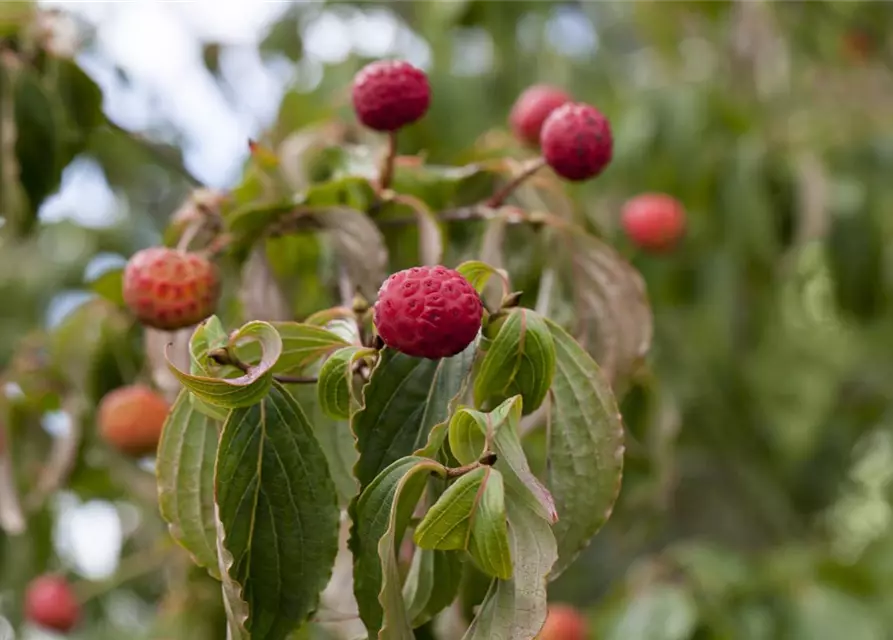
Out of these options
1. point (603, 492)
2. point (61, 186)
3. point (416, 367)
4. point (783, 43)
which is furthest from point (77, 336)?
point (783, 43)

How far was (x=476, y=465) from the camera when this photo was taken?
79 centimetres

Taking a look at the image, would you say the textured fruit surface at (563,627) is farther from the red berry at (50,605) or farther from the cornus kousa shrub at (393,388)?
the red berry at (50,605)

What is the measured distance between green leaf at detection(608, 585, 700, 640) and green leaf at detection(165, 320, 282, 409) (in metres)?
1.29

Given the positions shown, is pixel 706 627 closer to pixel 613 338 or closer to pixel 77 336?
pixel 613 338

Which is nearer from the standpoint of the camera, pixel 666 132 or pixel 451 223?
pixel 451 223

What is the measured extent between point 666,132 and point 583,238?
4.56ft

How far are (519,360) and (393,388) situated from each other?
11 centimetres

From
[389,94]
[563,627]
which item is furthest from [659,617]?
[389,94]

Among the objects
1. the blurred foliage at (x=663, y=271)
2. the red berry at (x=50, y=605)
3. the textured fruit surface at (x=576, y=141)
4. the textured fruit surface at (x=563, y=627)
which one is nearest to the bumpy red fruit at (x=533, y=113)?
the blurred foliage at (x=663, y=271)

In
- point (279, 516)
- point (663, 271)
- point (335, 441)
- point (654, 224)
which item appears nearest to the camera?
point (279, 516)

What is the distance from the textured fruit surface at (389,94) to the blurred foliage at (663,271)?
0.28ft

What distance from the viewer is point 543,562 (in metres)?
0.79

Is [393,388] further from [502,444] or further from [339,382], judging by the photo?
[502,444]

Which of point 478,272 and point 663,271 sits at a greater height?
point 478,272
